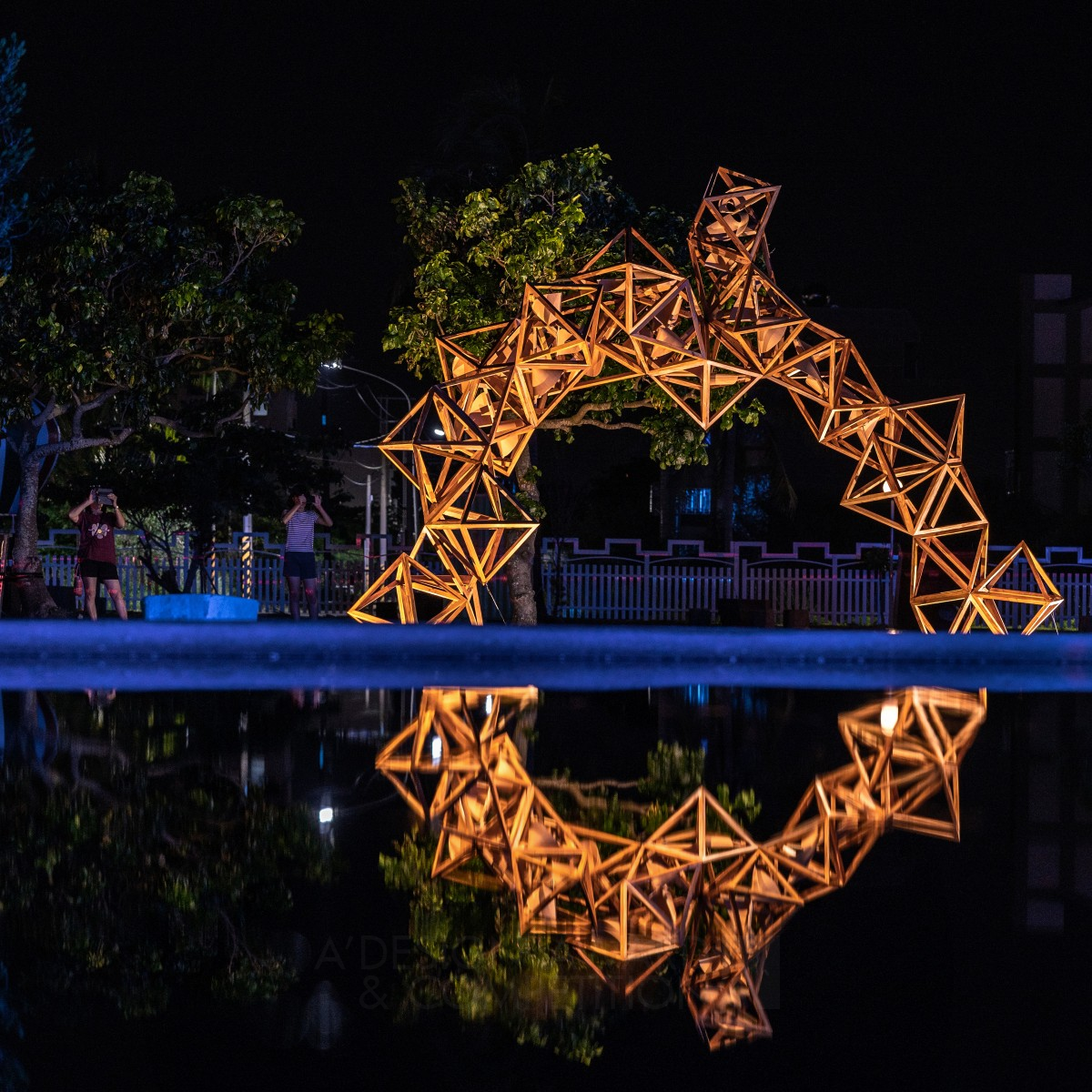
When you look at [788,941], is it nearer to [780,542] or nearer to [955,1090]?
→ [955,1090]

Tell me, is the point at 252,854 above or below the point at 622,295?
below

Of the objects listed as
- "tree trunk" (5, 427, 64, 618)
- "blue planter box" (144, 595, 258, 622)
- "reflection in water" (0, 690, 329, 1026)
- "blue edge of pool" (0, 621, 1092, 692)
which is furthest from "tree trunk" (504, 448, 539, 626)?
"reflection in water" (0, 690, 329, 1026)

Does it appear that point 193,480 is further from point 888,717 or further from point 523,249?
point 888,717

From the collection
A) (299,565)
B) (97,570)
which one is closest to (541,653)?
(299,565)

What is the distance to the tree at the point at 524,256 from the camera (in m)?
19.0

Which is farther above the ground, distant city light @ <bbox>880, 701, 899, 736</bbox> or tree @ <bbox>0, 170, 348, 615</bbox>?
tree @ <bbox>0, 170, 348, 615</bbox>

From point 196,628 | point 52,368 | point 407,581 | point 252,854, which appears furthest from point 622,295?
point 252,854

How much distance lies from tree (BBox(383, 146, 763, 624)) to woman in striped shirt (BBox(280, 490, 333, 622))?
417cm

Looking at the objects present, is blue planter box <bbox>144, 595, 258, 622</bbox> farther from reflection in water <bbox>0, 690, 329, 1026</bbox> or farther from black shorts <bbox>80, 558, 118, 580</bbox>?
reflection in water <bbox>0, 690, 329, 1026</bbox>

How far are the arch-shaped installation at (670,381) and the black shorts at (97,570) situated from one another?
10.4ft

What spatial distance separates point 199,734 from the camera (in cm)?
885

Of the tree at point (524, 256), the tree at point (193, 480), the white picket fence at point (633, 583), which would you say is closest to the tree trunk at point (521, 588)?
the tree at point (524, 256)

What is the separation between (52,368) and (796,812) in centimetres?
1373

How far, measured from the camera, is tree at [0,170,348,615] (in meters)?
17.6
